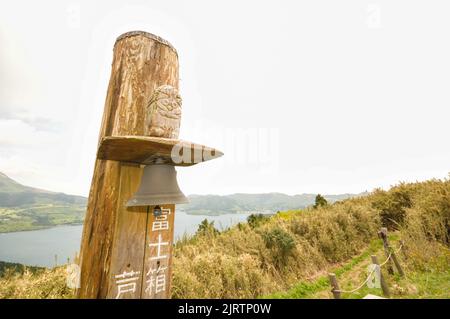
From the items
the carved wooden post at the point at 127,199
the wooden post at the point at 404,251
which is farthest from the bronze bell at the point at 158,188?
the wooden post at the point at 404,251

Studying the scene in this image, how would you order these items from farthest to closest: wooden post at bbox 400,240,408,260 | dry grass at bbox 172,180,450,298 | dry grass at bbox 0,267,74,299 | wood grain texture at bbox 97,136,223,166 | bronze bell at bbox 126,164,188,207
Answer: wooden post at bbox 400,240,408,260
dry grass at bbox 172,180,450,298
dry grass at bbox 0,267,74,299
bronze bell at bbox 126,164,188,207
wood grain texture at bbox 97,136,223,166

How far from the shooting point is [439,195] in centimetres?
714

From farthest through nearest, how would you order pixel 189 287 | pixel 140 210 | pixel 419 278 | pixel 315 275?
1. pixel 315 275
2. pixel 419 278
3. pixel 189 287
4. pixel 140 210

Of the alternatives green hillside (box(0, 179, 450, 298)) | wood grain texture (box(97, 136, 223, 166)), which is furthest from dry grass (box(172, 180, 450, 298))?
wood grain texture (box(97, 136, 223, 166))

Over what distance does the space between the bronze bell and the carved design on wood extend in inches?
11.0

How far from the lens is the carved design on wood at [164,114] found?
162 centimetres

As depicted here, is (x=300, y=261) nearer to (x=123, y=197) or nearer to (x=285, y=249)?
(x=285, y=249)

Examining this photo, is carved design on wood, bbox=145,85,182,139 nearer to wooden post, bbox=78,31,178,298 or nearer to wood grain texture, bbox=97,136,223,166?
wood grain texture, bbox=97,136,223,166

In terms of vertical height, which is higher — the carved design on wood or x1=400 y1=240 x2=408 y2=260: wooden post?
the carved design on wood

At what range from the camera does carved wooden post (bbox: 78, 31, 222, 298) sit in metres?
1.64

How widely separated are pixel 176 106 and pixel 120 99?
571mm

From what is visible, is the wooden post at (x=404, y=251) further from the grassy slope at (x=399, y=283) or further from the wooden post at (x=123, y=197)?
the wooden post at (x=123, y=197)
